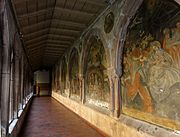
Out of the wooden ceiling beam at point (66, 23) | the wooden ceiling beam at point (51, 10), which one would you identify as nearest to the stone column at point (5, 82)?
the wooden ceiling beam at point (51, 10)

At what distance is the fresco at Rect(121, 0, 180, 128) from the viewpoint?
3.43 meters

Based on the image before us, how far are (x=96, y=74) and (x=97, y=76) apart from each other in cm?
14

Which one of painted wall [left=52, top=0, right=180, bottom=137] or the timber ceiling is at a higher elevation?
the timber ceiling

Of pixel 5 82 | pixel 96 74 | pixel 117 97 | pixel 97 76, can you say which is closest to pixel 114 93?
Answer: pixel 117 97

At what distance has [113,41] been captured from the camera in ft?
18.6

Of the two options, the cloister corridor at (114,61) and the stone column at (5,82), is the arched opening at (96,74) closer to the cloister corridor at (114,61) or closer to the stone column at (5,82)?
the cloister corridor at (114,61)

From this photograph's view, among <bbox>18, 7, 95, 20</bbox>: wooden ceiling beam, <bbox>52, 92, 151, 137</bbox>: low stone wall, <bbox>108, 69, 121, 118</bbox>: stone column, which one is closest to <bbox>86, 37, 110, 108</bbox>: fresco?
<bbox>52, 92, 151, 137</bbox>: low stone wall

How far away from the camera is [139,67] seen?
181 inches

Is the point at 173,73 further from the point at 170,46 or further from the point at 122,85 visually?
the point at 122,85

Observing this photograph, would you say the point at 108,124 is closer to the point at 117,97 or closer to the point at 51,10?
the point at 117,97

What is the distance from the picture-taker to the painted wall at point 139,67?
Answer: 3502 mm

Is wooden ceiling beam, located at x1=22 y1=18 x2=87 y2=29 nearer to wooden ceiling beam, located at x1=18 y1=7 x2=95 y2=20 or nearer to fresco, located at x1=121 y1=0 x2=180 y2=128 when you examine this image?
wooden ceiling beam, located at x1=18 y1=7 x2=95 y2=20

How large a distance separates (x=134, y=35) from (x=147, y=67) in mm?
960

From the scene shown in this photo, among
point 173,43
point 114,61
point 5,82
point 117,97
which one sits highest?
point 173,43
